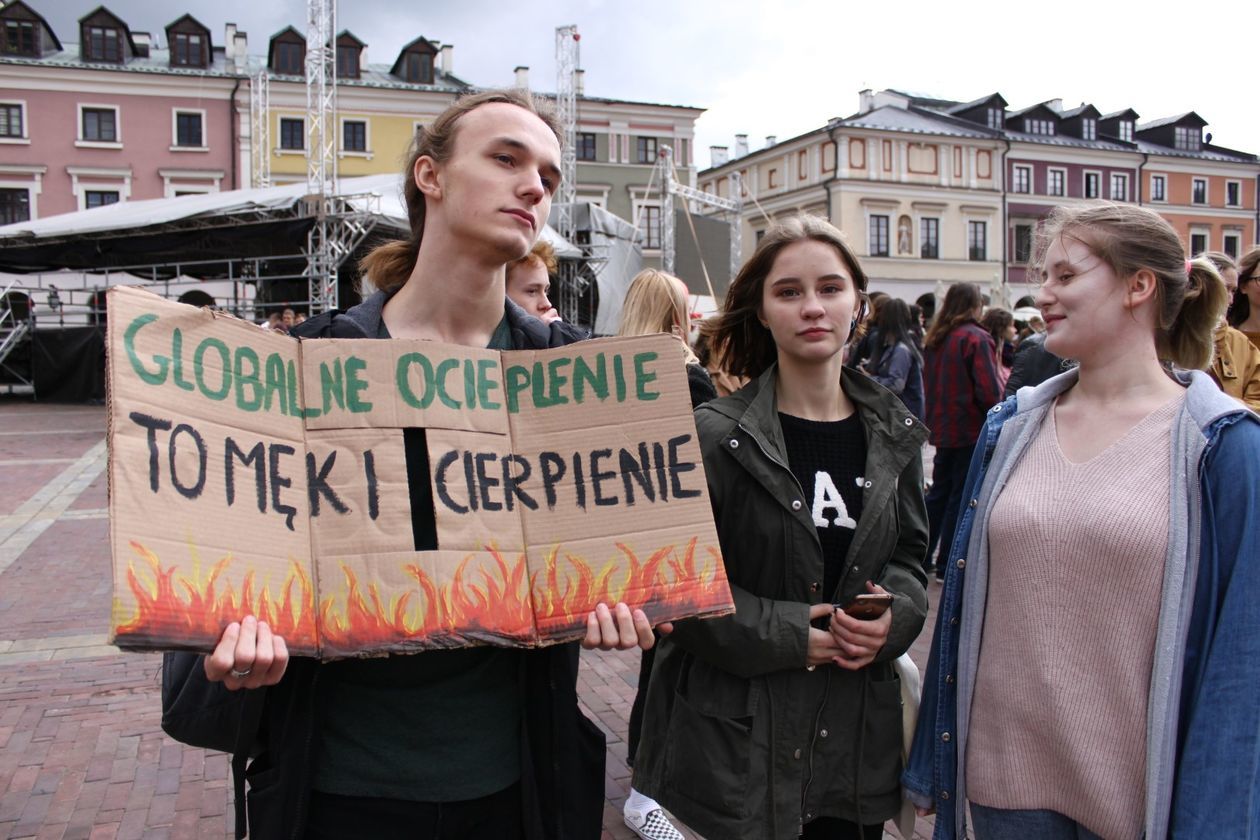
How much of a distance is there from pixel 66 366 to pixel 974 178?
137ft

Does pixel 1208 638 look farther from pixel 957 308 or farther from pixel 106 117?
pixel 106 117

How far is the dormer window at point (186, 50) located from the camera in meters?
37.3

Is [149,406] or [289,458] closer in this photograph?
[149,406]

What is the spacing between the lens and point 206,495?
145cm

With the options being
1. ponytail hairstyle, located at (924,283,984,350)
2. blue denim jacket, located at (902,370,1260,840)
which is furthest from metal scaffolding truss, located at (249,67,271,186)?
blue denim jacket, located at (902,370,1260,840)

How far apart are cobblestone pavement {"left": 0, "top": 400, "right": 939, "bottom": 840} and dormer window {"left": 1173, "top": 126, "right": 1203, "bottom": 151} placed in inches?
2344

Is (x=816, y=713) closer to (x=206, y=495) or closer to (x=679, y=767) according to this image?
(x=679, y=767)

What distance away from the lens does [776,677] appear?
2.08 meters

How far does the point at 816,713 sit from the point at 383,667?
39.3 inches

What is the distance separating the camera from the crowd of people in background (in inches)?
64.3

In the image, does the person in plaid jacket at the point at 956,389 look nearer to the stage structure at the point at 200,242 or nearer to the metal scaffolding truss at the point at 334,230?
the stage structure at the point at 200,242

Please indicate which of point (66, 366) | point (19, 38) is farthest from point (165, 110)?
point (66, 366)

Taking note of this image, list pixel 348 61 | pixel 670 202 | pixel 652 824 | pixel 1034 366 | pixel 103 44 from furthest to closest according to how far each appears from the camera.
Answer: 1. pixel 348 61
2. pixel 103 44
3. pixel 670 202
4. pixel 1034 366
5. pixel 652 824

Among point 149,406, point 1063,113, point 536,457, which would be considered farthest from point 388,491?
point 1063,113
